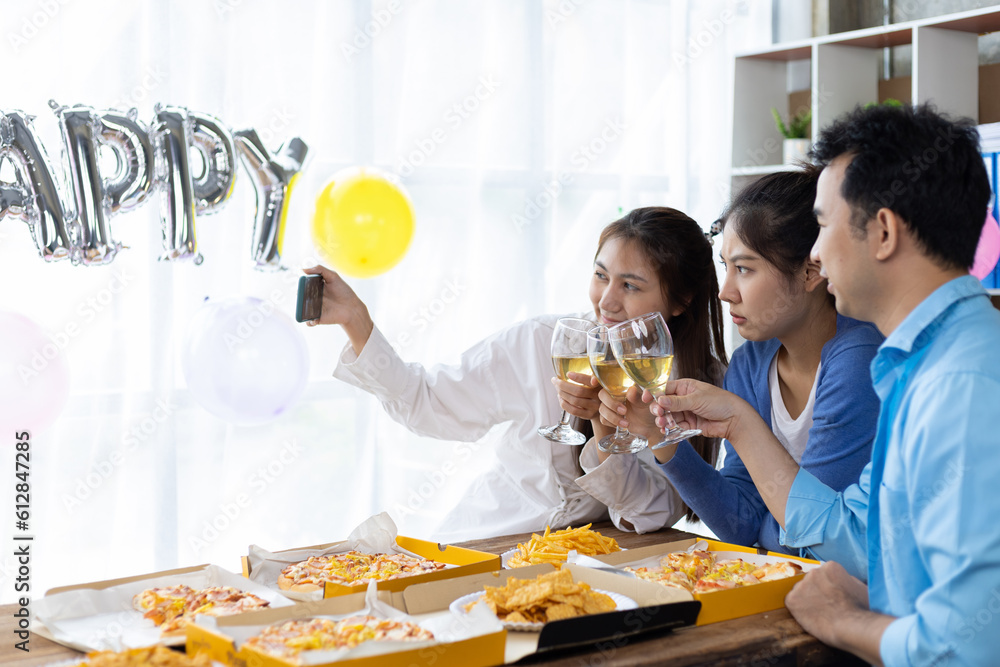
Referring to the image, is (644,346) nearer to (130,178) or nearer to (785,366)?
(785,366)

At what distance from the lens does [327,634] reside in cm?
104

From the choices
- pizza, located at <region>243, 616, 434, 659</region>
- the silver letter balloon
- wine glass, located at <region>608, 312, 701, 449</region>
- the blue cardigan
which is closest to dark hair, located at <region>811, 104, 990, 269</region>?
wine glass, located at <region>608, 312, 701, 449</region>

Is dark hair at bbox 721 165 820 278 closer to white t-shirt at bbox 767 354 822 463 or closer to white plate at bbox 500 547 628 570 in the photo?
white t-shirt at bbox 767 354 822 463

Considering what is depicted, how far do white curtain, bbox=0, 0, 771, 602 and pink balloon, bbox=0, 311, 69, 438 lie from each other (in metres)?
0.63

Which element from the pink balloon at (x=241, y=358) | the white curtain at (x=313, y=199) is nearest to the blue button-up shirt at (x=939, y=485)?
the pink balloon at (x=241, y=358)

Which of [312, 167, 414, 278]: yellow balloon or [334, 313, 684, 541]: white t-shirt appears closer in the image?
[312, 167, 414, 278]: yellow balloon

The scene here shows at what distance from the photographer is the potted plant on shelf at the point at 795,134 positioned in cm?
352

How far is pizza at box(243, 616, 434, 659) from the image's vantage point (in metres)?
1.00

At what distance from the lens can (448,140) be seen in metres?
3.32

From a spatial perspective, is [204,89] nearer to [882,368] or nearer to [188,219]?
[188,219]

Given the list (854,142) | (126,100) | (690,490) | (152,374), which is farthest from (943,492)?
(126,100)

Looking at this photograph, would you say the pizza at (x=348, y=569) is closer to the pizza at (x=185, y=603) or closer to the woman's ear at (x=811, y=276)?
the pizza at (x=185, y=603)

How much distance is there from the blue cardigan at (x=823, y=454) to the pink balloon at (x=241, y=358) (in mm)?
774

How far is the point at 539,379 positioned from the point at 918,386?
1.21 m
